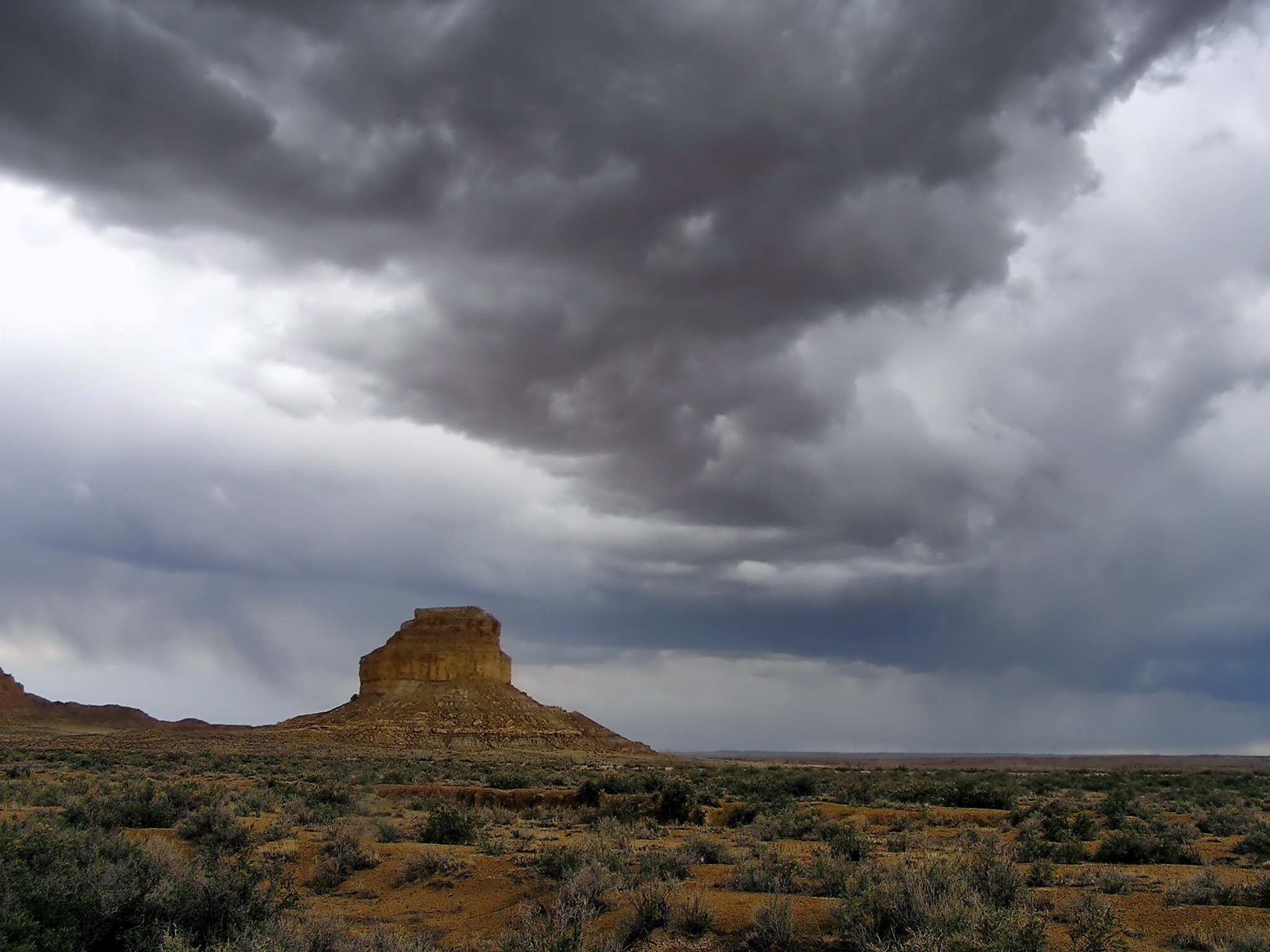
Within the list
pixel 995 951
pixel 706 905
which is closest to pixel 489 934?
pixel 706 905

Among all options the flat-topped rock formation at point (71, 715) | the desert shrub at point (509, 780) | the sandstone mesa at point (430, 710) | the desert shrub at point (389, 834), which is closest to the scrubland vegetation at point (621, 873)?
the desert shrub at point (389, 834)

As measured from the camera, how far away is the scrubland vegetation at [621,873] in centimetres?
886

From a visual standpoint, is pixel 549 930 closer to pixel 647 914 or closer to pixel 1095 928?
pixel 647 914

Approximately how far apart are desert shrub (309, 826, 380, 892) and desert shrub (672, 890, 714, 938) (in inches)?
269

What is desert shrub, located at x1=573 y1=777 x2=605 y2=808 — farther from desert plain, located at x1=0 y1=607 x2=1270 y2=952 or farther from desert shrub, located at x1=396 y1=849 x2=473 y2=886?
desert shrub, located at x1=396 y1=849 x2=473 y2=886

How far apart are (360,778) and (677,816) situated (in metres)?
19.0

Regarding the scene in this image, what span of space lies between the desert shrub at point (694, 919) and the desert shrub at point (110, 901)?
175 inches

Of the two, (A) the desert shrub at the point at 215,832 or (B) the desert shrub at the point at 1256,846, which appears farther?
(B) the desert shrub at the point at 1256,846

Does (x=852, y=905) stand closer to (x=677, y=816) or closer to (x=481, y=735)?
(x=677, y=816)

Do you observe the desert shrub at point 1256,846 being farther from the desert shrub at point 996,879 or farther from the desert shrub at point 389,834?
the desert shrub at point 389,834

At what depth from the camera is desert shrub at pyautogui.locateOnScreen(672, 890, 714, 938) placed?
396 inches

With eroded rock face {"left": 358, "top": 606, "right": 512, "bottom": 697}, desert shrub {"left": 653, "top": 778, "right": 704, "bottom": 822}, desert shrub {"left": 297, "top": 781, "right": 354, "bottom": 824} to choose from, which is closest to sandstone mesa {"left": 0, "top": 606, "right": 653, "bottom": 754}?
eroded rock face {"left": 358, "top": 606, "right": 512, "bottom": 697}

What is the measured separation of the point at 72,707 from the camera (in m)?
137

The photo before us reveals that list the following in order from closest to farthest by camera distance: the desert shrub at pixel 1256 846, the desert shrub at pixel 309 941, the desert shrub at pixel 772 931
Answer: the desert shrub at pixel 309 941, the desert shrub at pixel 772 931, the desert shrub at pixel 1256 846
